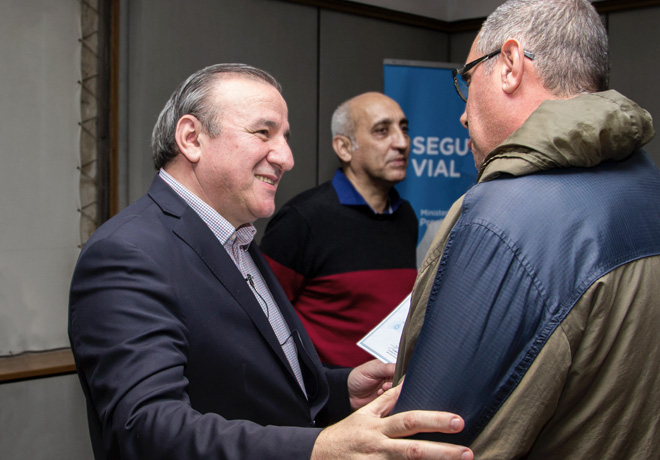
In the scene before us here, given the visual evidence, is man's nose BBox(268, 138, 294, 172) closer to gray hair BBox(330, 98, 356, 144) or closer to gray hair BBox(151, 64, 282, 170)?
gray hair BBox(151, 64, 282, 170)

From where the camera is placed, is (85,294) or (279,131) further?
(279,131)

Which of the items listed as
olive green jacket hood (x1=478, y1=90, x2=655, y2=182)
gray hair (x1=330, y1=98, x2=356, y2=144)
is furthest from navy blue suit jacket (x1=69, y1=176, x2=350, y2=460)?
gray hair (x1=330, y1=98, x2=356, y2=144)

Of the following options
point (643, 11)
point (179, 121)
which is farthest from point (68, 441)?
point (643, 11)

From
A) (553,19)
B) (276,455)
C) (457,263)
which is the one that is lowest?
(276,455)

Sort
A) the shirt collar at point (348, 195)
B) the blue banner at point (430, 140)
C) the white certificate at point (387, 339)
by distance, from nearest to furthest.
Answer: the white certificate at point (387, 339)
the shirt collar at point (348, 195)
the blue banner at point (430, 140)

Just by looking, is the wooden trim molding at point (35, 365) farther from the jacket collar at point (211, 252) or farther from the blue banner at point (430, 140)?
the blue banner at point (430, 140)

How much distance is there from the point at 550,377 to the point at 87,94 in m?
2.77

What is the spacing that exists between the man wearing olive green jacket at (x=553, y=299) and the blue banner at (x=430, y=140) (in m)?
2.82

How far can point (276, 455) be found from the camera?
943 millimetres

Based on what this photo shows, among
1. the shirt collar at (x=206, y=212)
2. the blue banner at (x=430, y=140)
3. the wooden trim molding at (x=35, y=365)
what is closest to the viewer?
the shirt collar at (x=206, y=212)

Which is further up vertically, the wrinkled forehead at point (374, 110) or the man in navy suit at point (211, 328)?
the wrinkled forehead at point (374, 110)

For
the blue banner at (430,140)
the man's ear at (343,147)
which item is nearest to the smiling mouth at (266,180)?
the man's ear at (343,147)

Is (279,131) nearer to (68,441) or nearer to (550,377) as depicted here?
(550,377)

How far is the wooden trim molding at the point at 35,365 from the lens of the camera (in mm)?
2732
